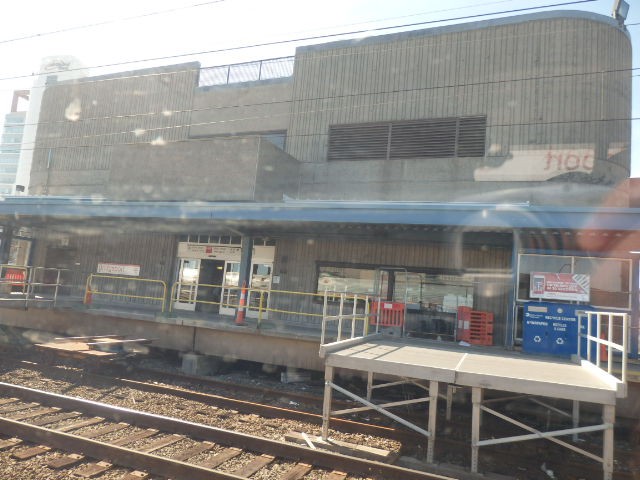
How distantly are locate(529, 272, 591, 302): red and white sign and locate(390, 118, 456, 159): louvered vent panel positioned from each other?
678 cm

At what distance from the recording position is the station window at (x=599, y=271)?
435 inches

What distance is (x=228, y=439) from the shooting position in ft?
21.9

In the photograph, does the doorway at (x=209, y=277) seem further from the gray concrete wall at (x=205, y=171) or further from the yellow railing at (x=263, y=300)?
the gray concrete wall at (x=205, y=171)

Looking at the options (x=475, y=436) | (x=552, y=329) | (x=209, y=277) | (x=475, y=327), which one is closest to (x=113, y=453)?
(x=475, y=436)

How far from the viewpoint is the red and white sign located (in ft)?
34.1

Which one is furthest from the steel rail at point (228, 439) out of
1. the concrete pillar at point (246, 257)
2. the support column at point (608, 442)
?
the concrete pillar at point (246, 257)

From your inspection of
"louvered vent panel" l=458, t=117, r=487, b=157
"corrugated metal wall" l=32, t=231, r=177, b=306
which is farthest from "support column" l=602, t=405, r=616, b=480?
"corrugated metal wall" l=32, t=231, r=177, b=306

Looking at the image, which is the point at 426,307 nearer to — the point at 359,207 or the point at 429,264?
the point at 429,264

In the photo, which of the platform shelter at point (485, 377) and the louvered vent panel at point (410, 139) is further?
the louvered vent panel at point (410, 139)

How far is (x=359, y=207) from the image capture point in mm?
12320

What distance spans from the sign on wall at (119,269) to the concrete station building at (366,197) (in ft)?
0.22

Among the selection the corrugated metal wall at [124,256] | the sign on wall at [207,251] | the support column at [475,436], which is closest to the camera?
the support column at [475,436]

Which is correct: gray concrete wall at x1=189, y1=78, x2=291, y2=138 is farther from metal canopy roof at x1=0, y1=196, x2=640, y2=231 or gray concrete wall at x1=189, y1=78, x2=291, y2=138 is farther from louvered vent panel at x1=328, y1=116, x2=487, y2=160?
metal canopy roof at x1=0, y1=196, x2=640, y2=231

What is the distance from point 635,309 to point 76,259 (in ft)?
65.8
